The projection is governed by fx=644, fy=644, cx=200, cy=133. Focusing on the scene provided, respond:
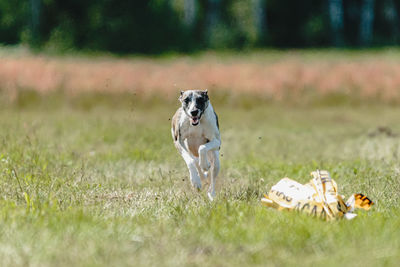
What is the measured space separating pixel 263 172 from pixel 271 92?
896 cm

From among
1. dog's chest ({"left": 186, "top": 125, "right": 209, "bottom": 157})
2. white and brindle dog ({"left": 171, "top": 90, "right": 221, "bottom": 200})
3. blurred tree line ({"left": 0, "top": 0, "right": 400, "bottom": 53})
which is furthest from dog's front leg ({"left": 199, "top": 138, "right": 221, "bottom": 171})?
blurred tree line ({"left": 0, "top": 0, "right": 400, "bottom": 53})

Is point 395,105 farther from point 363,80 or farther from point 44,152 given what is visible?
point 44,152

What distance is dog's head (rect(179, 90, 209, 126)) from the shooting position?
243 inches

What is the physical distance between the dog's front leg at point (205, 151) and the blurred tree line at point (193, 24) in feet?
86.6

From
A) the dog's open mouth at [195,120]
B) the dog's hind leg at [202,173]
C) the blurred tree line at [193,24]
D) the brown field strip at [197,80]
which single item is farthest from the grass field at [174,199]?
the blurred tree line at [193,24]

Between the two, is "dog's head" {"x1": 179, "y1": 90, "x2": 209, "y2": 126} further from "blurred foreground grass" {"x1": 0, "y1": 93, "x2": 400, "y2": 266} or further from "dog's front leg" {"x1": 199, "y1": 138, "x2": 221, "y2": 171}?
"blurred foreground grass" {"x1": 0, "y1": 93, "x2": 400, "y2": 266}

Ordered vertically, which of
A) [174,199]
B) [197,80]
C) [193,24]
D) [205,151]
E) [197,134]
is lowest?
[197,80]

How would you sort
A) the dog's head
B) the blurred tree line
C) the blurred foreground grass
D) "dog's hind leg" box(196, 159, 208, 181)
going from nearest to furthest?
1. the blurred foreground grass
2. the dog's head
3. "dog's hind leg" box(196, 159, 208, 181)
4. the blurred tree line

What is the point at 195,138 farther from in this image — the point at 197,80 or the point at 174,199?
the point at 197,80

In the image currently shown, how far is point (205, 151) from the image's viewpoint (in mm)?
6391

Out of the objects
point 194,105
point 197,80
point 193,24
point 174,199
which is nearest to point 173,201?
point 174,199

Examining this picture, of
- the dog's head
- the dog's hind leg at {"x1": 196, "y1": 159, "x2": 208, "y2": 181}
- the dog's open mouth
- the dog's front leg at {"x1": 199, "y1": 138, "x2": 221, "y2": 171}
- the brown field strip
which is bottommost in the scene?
the brown field strip

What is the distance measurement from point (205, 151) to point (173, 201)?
0.64m

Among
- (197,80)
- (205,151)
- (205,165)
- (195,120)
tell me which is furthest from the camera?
(197,80)
